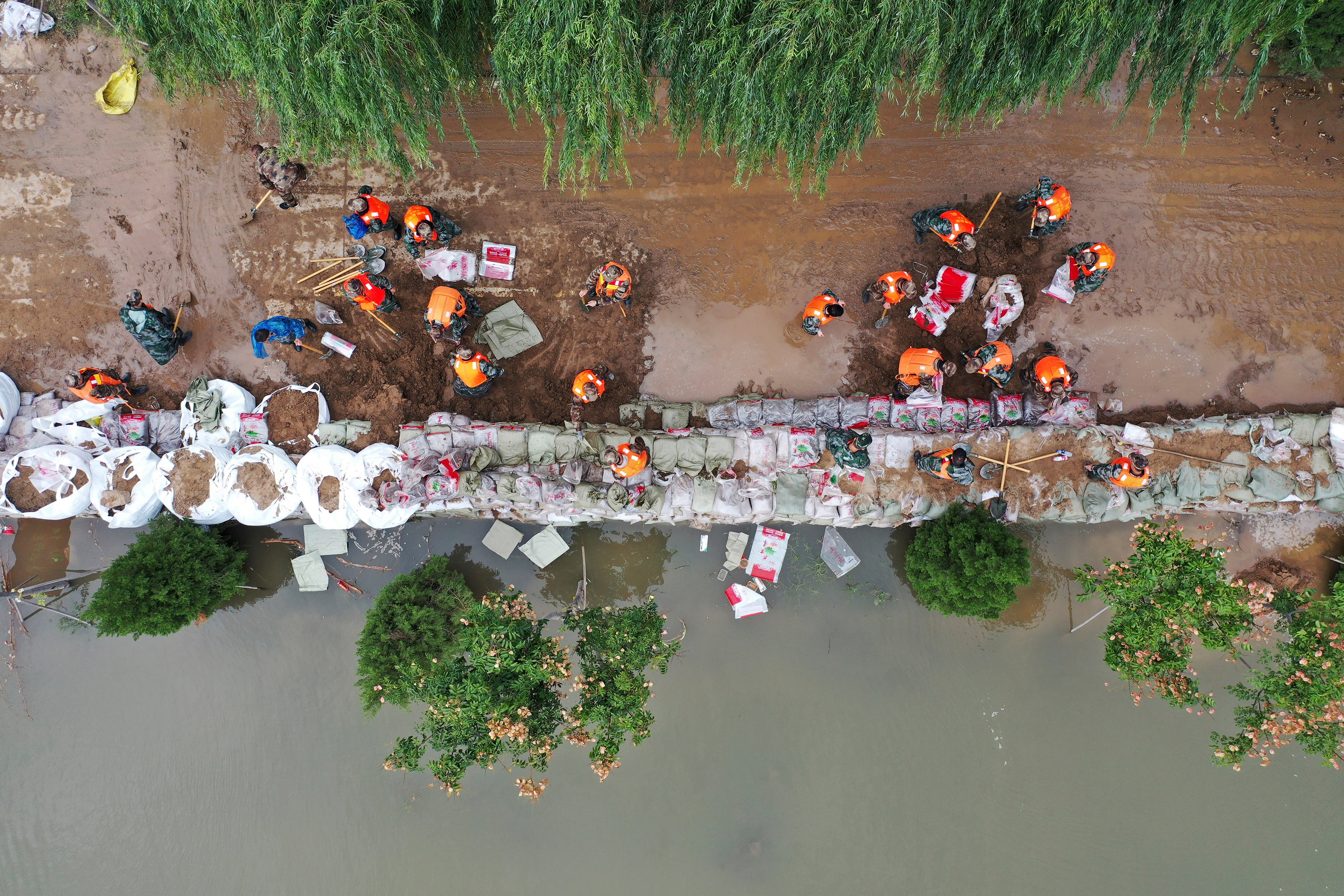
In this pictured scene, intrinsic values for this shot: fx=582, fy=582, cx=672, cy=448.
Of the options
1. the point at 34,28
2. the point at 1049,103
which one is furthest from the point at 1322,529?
the point at 34,28

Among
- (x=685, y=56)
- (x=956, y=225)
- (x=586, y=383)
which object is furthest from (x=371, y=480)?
(x=956, y=225)

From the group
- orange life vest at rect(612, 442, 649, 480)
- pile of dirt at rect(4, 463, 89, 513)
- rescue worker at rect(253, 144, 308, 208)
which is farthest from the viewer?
rescue worker at rect(253, 144, 308, 208)

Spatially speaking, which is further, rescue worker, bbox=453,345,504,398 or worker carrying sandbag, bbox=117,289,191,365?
worker carrying sandbag, bbox=117,289,191,365

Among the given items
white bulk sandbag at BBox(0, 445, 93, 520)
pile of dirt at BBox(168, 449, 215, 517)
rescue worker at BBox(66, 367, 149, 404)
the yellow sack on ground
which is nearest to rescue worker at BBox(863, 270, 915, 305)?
pile of dirt at BBox(168, 449, 215, 517)

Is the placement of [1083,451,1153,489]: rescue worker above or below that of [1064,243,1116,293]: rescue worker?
below

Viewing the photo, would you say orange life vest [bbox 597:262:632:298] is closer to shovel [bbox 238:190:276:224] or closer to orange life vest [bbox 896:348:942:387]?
orange life vest [bbox 896:348:942:387]

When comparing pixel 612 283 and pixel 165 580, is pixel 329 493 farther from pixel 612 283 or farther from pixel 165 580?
pixel 612 283

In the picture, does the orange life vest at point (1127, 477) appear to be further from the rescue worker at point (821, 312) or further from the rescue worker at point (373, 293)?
the rescue worker at point (373, 293)
